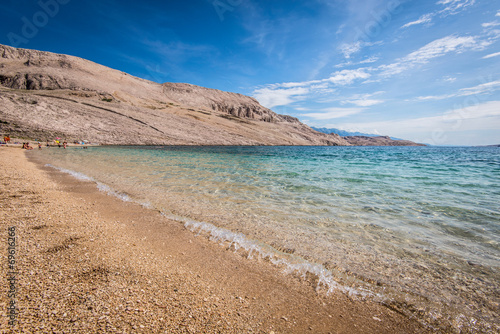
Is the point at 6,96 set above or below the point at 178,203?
above

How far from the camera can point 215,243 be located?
486 centimetres

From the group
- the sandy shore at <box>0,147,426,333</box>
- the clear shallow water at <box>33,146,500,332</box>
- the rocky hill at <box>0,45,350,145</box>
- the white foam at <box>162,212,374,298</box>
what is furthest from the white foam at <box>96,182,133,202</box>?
the rocky hill at <box>0,45,350,145</box>

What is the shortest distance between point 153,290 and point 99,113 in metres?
82.5

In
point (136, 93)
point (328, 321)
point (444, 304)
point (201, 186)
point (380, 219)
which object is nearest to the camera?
point (328, 321)

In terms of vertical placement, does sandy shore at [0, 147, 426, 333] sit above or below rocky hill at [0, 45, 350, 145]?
below

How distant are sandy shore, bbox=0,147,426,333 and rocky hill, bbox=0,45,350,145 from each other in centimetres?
6715

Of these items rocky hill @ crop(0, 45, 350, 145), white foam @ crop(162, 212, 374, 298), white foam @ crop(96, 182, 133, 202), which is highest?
rocky hill @ crop(0, 45, 350, 145)

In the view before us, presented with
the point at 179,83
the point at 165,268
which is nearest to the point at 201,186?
the point at 165,268

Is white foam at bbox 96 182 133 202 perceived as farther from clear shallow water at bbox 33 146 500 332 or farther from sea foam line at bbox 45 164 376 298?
sea foam line at bbox 45 164 376 298

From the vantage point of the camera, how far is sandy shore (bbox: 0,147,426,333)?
2.43 metres

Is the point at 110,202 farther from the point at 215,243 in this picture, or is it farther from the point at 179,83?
the point at 179,83

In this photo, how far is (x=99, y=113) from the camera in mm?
68125

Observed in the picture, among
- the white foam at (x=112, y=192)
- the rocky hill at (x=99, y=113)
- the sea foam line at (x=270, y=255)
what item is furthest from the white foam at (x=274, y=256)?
the rocky hill at (x=99, y=113)

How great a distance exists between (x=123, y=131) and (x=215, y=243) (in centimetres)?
7243
